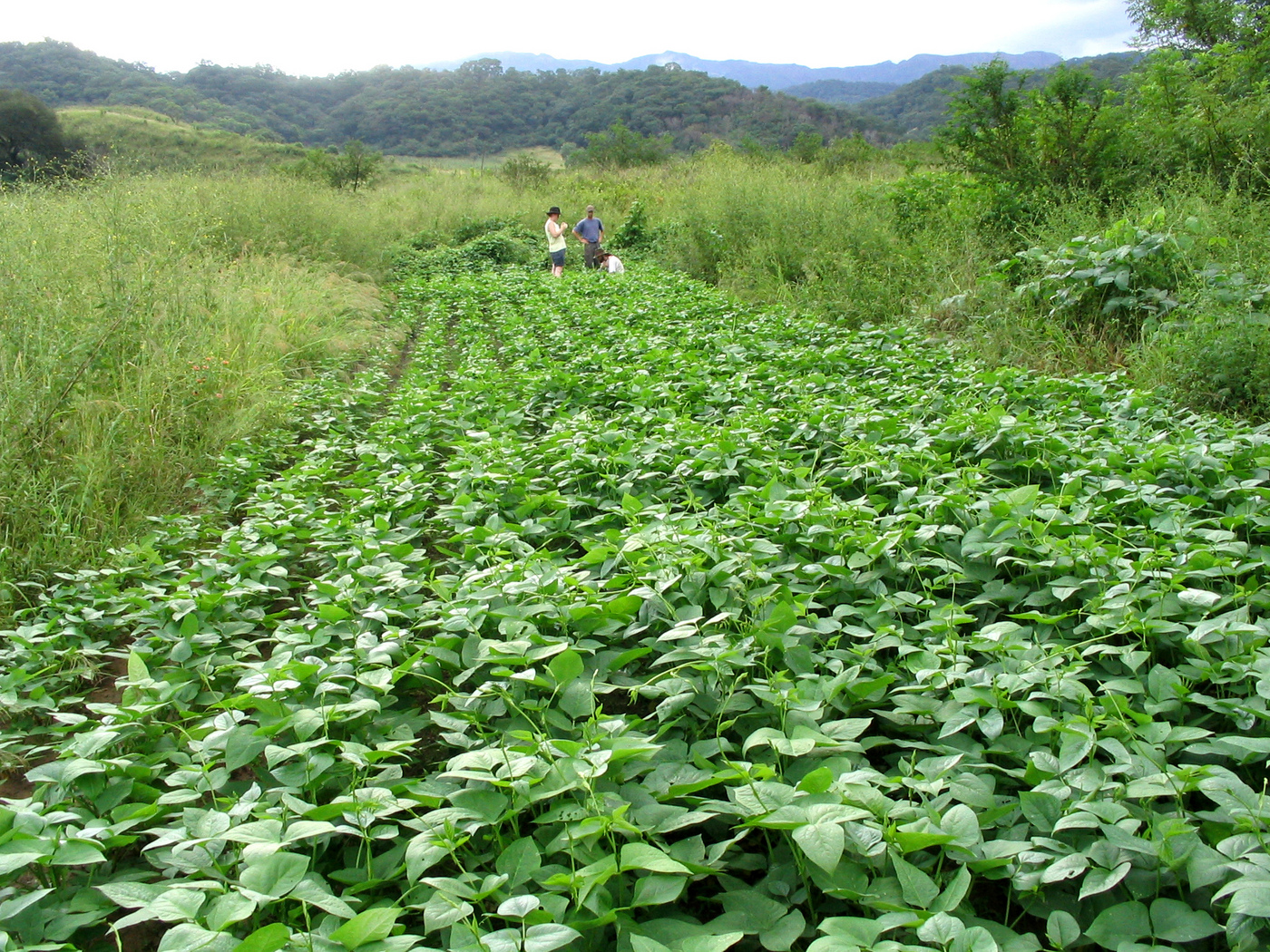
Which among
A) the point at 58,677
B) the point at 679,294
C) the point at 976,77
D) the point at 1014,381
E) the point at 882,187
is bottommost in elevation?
the point at 58,677

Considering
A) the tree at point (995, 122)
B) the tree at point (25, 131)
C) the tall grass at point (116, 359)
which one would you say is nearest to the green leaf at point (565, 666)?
the tall grass at point (116, 359)

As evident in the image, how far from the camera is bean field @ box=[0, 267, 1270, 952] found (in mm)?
1512

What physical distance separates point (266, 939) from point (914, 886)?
1180mm

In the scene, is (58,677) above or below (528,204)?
below

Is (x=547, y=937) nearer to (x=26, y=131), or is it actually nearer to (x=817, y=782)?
(x=817, y=782)

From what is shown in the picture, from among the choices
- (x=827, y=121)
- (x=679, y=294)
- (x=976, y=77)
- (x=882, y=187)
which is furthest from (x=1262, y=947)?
(x=827, y=121)

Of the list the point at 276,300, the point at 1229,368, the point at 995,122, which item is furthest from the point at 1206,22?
the point at 276,300

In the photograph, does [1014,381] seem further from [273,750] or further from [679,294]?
[679,294]

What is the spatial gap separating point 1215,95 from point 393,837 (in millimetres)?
9659

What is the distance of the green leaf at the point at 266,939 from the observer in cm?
132

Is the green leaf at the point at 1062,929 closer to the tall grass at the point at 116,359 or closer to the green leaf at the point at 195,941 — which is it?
the green leaf at the point at 195,941

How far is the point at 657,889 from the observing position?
4.97ft

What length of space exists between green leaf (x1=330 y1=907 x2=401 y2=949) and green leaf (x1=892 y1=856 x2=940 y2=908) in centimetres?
96

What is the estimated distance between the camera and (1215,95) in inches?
298
